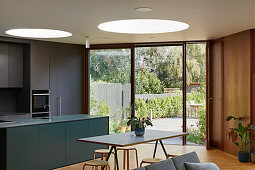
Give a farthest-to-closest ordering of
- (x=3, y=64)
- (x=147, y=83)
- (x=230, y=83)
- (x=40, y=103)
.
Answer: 1. (x=147, y=83)
2. (x=40, y=103)
3. (x=3, y=64)
4. (x=230, y=83)

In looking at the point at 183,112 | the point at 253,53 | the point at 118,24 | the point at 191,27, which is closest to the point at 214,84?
the point at 183,112

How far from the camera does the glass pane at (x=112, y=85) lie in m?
9.54

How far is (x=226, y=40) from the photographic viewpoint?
8078mm

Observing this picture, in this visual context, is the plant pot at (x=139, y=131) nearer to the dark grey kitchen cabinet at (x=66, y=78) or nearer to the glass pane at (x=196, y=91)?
the glass pane at (x=196, y=91)

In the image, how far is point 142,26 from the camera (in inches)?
295

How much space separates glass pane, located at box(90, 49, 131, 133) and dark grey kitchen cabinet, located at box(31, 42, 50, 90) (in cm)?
143

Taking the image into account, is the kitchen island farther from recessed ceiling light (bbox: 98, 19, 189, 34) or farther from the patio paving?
the patio paving

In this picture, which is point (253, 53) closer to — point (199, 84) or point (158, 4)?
point (199, 84)

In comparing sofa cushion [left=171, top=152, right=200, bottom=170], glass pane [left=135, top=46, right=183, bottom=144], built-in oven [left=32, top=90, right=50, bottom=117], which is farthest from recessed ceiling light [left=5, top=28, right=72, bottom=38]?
sofa cushion [left=171, top=152, right=200, bottom=170]

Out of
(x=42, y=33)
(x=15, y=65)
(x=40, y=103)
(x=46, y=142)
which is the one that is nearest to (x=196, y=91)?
(x=40, y=103)

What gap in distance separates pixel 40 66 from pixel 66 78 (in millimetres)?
921

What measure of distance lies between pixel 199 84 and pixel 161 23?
2404mm

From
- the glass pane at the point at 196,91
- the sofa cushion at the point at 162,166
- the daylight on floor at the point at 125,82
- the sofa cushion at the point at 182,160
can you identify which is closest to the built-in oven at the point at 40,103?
the daylight on floor at the point at 125,82

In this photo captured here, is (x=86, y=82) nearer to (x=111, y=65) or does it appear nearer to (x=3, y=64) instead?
(x=111, y=65)
